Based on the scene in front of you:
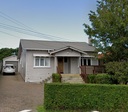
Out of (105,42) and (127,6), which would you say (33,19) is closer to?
(105,42)

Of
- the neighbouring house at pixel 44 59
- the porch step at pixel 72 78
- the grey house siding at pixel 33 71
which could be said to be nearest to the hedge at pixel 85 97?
the porch step at pixel 72 78

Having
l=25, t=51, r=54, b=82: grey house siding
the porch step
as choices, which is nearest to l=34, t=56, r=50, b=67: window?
l=25, t=51, r=54, b=82: grey house siding

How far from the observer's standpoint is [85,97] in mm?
9766

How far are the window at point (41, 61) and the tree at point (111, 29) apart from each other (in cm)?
660

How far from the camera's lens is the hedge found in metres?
9.68

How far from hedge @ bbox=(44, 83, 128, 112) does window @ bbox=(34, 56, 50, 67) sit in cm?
1395

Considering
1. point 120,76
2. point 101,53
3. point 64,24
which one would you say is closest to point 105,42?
point 101,53

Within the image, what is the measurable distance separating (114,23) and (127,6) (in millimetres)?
1775

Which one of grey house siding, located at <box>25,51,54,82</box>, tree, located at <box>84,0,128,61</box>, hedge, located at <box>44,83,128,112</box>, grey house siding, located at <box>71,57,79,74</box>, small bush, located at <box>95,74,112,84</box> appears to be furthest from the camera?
grey house siding, located at <box>71,57,79,74</box>

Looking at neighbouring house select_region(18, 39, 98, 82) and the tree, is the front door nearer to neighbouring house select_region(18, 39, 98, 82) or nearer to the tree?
neighbouring house select_region(18, 39, 98, 82)

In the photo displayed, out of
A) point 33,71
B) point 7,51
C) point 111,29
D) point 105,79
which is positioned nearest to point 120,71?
point 105,79

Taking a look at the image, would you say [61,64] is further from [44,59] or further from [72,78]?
[72,78]

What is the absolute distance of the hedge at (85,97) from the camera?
968 cm

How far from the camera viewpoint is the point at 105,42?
18.8m
